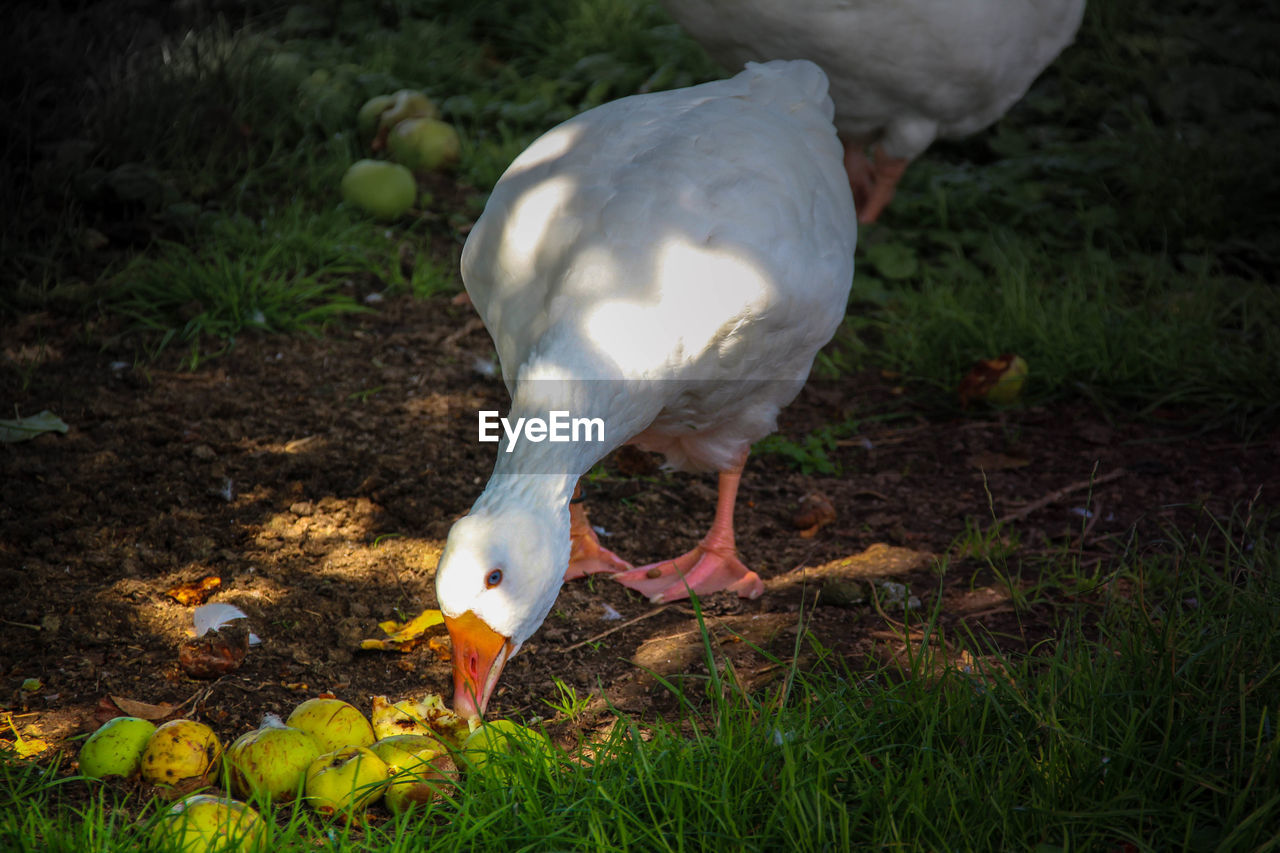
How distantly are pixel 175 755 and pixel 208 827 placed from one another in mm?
283

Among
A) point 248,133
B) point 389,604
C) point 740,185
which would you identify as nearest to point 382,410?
point 389,604

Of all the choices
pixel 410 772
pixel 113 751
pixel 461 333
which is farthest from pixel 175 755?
pixel 461 333

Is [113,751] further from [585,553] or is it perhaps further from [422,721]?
[585,553]

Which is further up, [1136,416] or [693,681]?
[693,681]

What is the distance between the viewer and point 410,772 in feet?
7.22

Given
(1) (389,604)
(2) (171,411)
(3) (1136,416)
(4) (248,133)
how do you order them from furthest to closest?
(4) (248,133)
(3) (1136,416)
(2) (171,411)
(1) (389,604)

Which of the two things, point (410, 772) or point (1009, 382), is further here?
point (1009, 382)

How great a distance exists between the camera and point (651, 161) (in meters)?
2.91

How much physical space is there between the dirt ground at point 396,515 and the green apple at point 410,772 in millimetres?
431

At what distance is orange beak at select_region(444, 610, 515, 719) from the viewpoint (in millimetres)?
2320

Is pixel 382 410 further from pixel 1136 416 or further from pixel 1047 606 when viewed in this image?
pixel 1136 416

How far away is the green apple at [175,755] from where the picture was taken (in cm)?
221

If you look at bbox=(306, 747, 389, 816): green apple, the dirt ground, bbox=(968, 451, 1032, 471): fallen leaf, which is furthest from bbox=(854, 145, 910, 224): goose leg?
bbox=(306, 747, 389, 816): green apple

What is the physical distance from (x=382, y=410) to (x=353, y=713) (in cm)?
193
